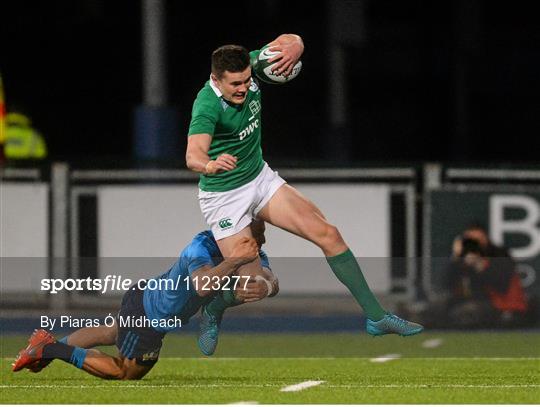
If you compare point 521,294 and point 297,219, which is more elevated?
point 297,219

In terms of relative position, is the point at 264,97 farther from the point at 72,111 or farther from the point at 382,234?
the point at 382,234

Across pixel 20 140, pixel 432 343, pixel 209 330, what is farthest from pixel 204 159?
pixel 20 140

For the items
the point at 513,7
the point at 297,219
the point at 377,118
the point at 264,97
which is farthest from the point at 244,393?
the point at 513,7

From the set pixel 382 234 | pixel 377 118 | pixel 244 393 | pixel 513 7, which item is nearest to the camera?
pixel 244 393

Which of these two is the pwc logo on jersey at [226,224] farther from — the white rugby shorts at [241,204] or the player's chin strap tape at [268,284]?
the player's chin strap tape at [268,284]

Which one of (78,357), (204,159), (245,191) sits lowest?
(78,357)

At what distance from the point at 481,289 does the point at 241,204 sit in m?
6.31

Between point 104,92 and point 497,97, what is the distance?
7.80 meters

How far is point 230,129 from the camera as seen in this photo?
12.2m

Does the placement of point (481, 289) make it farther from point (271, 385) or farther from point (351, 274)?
point (271, 385)

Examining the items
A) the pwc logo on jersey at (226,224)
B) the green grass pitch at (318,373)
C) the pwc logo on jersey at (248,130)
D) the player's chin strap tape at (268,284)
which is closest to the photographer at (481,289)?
the green grass pitch at (318,373)

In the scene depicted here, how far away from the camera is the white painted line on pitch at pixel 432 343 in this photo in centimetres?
1657

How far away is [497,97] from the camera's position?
37375 mm

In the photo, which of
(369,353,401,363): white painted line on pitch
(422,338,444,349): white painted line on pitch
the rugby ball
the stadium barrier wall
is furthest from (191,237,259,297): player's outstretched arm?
the stadium barrier wall
